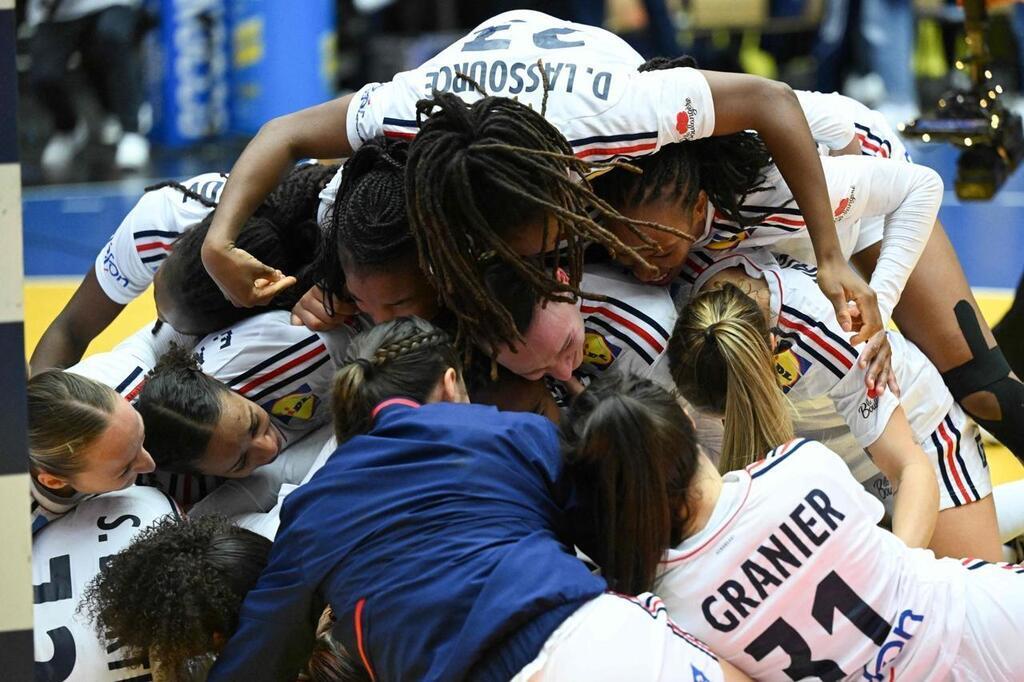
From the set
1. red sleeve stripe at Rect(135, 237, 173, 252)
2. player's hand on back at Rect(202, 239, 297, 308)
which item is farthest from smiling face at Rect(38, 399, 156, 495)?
red sleeve stripe at Rect(135, 237, 173, 252)

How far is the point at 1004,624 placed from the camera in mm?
2295

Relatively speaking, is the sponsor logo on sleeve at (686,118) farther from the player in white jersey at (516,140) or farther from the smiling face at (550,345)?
the smiling face at (550,345)

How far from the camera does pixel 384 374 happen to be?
2.38m

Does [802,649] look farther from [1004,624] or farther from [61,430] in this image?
[61,430]

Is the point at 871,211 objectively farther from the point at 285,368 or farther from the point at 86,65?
the point at 86,65

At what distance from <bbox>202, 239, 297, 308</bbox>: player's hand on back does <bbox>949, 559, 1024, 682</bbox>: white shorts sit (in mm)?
1466

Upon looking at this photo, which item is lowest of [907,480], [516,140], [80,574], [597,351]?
[80,574]

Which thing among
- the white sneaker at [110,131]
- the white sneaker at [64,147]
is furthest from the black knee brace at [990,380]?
the white sneaker at [110,131]

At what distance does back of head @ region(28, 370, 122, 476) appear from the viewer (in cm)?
257

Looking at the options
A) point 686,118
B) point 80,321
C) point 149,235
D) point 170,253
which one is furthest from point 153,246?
point 686,118

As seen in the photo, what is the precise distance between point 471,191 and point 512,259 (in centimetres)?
16

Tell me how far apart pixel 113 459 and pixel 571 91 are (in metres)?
1.20

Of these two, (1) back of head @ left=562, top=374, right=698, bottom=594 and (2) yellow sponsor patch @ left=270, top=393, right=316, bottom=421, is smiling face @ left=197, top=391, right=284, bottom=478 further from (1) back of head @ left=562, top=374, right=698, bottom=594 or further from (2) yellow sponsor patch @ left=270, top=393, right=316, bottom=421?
(1) back of head @ left=562, top=374, right=698, bottom=594

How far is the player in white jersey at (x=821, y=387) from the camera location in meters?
2.63
